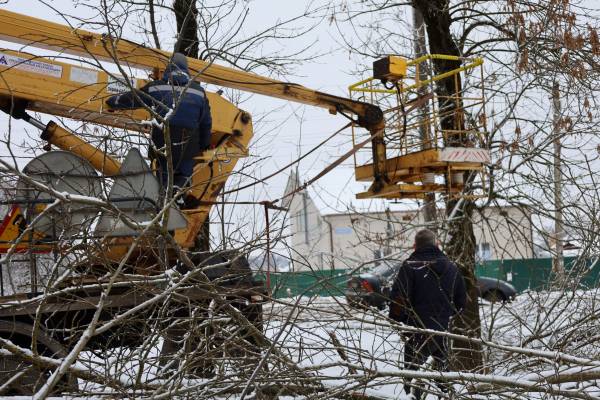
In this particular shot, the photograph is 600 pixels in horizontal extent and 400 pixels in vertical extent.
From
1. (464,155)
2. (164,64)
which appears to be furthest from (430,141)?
(164,64)

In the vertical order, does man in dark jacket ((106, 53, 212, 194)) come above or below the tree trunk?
below

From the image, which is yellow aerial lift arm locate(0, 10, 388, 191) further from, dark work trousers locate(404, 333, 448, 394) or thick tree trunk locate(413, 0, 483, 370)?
dark work trousers locate(404, 333, 448, 394)

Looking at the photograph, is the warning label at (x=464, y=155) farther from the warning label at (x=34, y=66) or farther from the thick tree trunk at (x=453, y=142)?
the warning label at (x=34, y=66)

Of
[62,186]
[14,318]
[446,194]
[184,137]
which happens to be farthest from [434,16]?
[14,318]

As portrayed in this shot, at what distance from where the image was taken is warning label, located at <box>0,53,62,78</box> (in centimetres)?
626

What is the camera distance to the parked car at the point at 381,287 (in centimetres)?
565

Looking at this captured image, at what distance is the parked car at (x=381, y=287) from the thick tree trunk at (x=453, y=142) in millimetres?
298

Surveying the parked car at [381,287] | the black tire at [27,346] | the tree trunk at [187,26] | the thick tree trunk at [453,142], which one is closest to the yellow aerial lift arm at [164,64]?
the thick tree trunk at [453,142]

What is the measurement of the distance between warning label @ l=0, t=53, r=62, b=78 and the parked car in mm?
2940

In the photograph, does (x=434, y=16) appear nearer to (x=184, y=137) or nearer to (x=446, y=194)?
(x=446, y=194)

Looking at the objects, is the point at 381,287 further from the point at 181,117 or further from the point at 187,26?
the point at 187,26

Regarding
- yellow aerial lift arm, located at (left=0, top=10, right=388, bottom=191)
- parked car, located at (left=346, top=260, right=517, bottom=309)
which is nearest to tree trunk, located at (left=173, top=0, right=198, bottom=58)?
yellow aerial lift arm, located at (left=0, top=10, right=388, bottom=191)

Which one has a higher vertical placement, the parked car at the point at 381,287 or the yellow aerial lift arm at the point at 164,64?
the yellow aerial lift arm at the point at 164,64

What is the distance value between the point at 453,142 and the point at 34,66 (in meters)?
4.61
